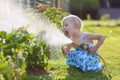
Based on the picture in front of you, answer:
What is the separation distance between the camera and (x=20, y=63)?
4.72m

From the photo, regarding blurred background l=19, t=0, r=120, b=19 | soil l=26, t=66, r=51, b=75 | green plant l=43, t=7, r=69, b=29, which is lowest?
blurred background l=19, t=0, r=120, b=19

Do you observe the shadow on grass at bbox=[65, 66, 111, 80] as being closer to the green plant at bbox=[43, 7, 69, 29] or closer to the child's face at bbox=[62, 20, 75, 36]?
the child's face at bbox=[62, 20, 75, 36]

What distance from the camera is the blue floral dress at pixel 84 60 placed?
6168 mm

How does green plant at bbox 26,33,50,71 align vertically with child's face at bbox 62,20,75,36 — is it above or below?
below

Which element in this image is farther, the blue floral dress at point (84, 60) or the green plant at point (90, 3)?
the green plant at point (90, 3)

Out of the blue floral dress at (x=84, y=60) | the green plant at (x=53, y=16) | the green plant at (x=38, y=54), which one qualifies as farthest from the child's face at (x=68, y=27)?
the green plant at (x=53, y=16)

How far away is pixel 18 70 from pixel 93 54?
1842mm

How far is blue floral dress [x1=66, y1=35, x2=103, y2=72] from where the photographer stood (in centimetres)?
617

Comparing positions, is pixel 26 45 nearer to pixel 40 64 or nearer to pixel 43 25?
pixel 40 64

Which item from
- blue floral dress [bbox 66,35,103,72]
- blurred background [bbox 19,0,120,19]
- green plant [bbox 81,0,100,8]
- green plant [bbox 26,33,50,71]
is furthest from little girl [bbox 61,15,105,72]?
green plant [bbox 81,0,100,8]

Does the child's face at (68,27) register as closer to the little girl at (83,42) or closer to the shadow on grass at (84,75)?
the little girl at (83,42)

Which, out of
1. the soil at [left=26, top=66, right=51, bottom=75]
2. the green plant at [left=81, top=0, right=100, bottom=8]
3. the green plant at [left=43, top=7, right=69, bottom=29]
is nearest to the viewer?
the soil at [left=26, top=66, right=51, bottom=75]

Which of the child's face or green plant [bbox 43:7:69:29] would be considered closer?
the child's face

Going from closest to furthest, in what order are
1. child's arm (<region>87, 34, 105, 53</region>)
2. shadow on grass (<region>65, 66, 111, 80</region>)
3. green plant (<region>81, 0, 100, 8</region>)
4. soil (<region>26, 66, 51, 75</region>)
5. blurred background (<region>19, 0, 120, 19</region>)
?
shadow on grass (<region>65, 66, 111, 80</region>), soil (<region>26, 66, 51, 75</region>), child's arm (<region>87, 34, 105, 53</region>), blurred background (<region>19, 0, 120, 19</region>), green plant (<region>81, 0, 100, 8</region>)
